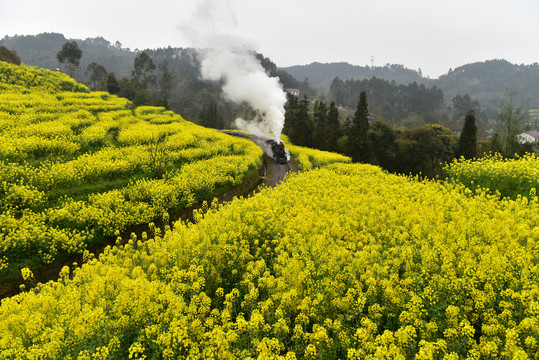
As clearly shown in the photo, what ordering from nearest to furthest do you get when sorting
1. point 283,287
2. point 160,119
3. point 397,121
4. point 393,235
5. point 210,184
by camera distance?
1. point 283,287
2. point 393,235
3. point 210,184
4. point 160,119
5. point 397,121

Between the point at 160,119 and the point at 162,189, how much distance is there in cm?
2426

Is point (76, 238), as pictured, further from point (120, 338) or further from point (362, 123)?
point (362, 123)

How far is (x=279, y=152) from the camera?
3341cm

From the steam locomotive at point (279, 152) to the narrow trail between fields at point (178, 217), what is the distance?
0.48 metres

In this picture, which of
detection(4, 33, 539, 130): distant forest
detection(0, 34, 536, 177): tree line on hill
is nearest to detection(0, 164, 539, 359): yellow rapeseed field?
detection(0, 34, 536, 177): tree line on hill

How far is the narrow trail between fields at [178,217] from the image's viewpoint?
436 inches

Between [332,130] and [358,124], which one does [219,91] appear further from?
[358,124]

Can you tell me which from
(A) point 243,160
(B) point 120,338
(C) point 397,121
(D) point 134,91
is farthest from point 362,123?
(C) point 397,121

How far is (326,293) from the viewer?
260 inches

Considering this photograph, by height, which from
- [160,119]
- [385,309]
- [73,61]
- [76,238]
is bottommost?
[76,238]

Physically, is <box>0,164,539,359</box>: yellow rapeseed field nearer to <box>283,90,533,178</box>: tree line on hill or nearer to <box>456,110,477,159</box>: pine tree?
<box>456,110,477,159</box>: pine tree

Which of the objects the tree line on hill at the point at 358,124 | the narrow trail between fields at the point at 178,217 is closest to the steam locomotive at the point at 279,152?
the narrow trail between fields at the point at 178,217

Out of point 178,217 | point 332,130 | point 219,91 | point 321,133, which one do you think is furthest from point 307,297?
point 219,91

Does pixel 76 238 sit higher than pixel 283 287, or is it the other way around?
pixel 283 287
